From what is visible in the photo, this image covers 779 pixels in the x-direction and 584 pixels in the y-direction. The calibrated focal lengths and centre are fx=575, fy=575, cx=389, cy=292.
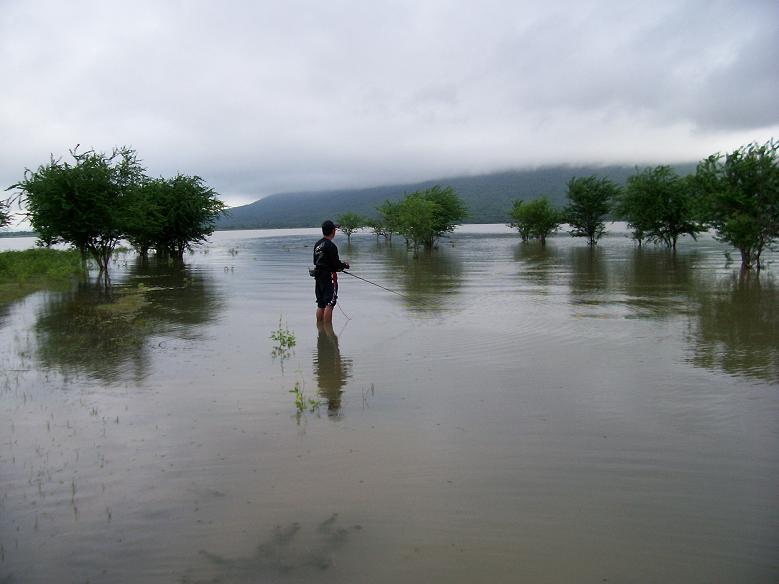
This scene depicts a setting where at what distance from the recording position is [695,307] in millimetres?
13734

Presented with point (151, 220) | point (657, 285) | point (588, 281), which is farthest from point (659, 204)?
point (151, 220)

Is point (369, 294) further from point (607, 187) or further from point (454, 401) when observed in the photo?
point (607, 187)

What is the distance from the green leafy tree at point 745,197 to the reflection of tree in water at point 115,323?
63.3 ft

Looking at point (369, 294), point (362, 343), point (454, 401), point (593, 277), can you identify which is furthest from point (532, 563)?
point (593, 277)

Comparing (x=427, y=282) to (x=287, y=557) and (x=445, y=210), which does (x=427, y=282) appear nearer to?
(x=287, y=557)

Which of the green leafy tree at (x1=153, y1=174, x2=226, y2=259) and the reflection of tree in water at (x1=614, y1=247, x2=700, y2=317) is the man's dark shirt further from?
the green leafy tree at (x1=153, y1=174, x2=226, y2=259)

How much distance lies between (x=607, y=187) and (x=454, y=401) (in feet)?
155

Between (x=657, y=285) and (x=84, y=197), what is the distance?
1996 cm

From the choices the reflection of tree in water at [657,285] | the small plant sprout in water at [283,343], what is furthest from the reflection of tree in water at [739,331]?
the small plant sprout in water at [283,343]

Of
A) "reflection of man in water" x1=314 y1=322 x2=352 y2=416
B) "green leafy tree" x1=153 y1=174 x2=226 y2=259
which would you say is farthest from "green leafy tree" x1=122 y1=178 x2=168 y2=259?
"reflection of man in water" x1=314 y1=322 x2=352 y2=416

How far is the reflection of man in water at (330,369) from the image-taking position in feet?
22.6

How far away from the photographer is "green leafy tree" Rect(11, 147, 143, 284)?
20328 mm

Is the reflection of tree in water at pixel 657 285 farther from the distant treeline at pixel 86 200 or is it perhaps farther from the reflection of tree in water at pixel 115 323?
the distant treeline at pixel 86 200

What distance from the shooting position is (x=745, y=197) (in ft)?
71.3
